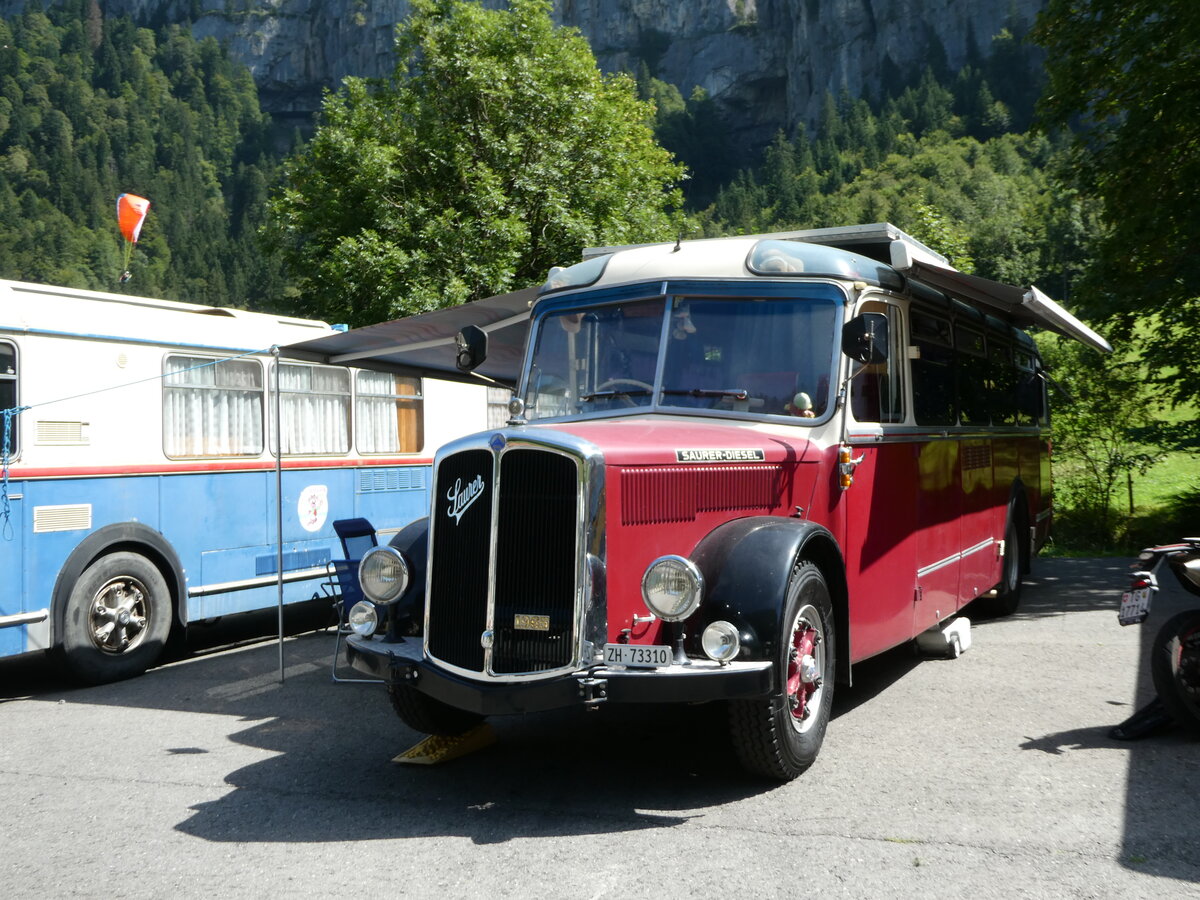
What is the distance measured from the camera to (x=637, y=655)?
16.8 ft

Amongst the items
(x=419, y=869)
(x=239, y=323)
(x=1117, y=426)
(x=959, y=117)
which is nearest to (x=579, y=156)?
(x=1117, y=426)

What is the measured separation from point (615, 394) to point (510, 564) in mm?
1460

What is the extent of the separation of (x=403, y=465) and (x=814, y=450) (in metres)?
7.12

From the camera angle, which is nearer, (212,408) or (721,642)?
(721,642)

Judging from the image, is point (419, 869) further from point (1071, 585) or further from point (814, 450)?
point (1071, 585)

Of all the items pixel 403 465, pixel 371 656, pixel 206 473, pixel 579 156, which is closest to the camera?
pixel 371 656

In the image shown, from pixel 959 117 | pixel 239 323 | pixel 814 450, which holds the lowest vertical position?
→ pixel 814 450

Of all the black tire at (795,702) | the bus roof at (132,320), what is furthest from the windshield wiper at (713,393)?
the bus roof at (132,320)

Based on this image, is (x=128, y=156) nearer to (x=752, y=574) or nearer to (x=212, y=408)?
(x=212, y=408)

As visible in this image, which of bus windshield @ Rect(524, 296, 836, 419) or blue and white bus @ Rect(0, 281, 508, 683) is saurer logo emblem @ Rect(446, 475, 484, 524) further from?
blue and white bus @ Rect(0, 281, 508, 683)

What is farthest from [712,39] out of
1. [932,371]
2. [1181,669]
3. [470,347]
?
[1181,669]

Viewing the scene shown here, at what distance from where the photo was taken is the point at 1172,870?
4441 mm

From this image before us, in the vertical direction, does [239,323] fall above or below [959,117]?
below

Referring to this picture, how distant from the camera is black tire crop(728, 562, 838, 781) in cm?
540
